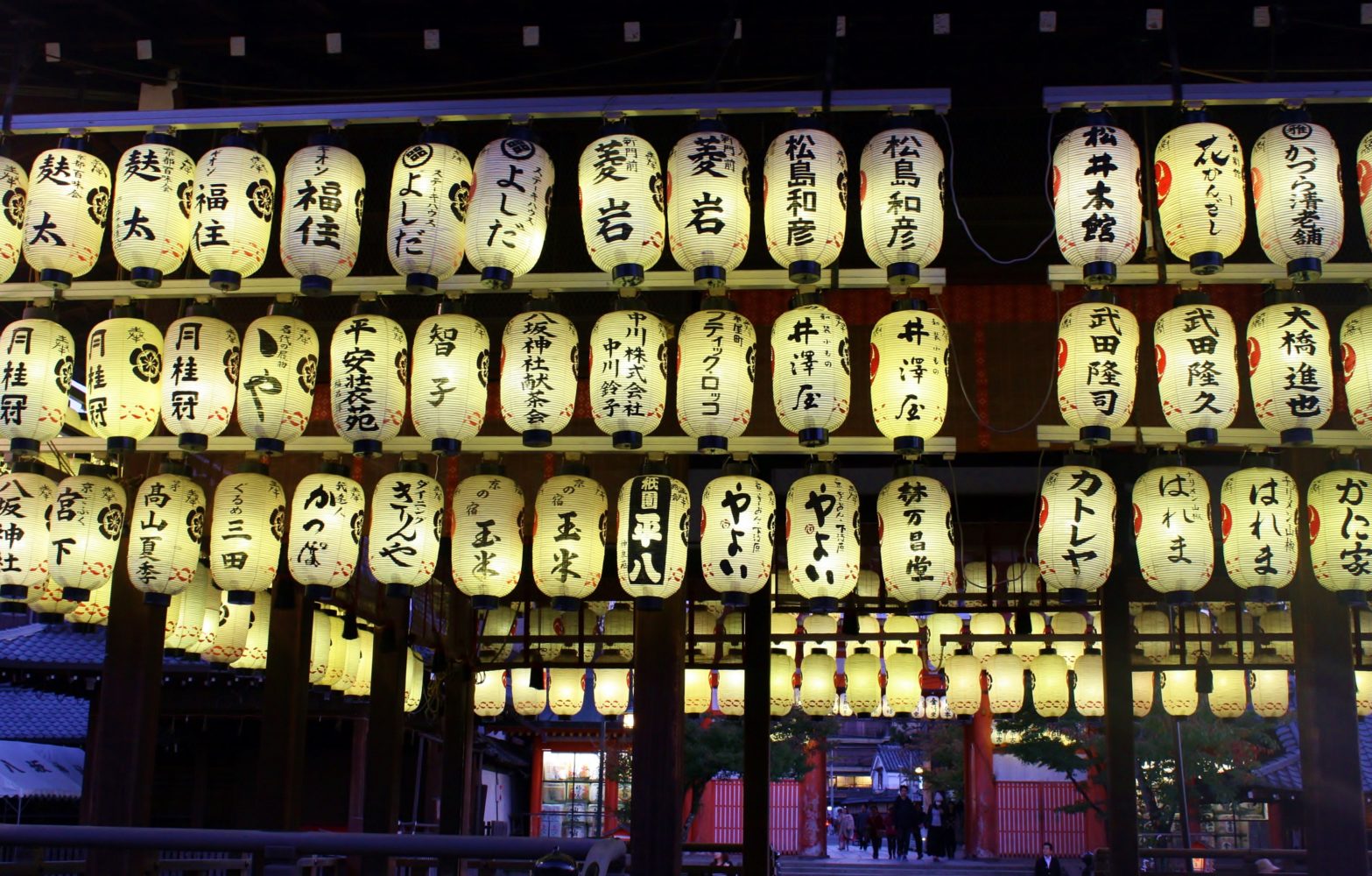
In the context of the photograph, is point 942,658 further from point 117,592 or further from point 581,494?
point 117,592

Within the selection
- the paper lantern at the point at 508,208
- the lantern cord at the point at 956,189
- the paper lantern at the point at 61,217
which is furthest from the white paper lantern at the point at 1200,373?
the paper lantern at the point at 61,217

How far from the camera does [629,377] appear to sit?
7691 mm

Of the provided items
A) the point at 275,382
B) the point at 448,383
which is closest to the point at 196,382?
the point at 275,382

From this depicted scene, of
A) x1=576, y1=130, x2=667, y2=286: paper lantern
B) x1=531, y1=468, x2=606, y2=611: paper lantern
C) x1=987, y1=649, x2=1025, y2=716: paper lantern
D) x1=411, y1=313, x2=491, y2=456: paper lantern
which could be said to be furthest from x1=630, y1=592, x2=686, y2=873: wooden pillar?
x1=987, y1=649, x2=1025, y2=716: paper lantern

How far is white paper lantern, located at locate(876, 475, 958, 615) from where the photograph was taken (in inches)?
321

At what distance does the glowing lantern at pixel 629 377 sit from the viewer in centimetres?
767

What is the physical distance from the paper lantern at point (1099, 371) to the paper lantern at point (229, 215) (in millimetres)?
5346

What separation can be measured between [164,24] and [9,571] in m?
4.12

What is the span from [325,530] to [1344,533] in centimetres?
685

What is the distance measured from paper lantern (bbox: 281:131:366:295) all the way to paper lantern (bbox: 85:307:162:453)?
1.39 meters

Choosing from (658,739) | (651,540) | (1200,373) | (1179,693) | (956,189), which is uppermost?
(956,189)

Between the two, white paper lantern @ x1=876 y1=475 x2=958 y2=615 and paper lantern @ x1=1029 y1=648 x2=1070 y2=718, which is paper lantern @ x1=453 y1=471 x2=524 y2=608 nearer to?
white paper lantern @ x1=876 y1=475 x2=958 y2=615

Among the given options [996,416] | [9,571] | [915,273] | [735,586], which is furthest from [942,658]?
[9,571]

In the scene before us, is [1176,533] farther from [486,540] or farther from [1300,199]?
[486,540]
